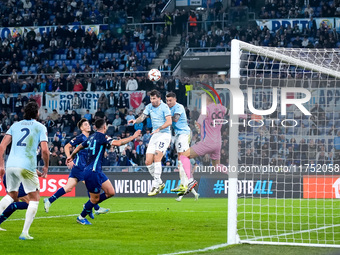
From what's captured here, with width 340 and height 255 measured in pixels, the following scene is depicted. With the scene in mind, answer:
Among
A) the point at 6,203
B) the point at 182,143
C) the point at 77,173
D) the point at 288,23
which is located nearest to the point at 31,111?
the point at 6,203

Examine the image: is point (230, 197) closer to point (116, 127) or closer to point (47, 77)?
point (116, 127)

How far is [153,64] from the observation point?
3306 centimetres

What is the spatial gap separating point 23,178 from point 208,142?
9882 millimetres

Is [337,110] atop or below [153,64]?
below

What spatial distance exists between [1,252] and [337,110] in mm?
8538

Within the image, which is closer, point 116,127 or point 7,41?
point 116,127

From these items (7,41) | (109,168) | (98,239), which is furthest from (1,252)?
(7,41)

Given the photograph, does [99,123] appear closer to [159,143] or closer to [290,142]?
[159,143]

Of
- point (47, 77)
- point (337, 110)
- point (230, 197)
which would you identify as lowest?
point (230, 197)

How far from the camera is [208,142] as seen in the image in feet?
61.4

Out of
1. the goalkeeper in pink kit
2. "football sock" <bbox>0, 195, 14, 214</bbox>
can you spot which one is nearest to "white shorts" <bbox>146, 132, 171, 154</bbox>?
the goalkeeper in pink kit

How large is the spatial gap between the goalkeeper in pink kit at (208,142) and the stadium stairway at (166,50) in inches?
325

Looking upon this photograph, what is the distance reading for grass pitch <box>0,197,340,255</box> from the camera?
8.75m

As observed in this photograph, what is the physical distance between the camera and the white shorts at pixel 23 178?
30.8ft
